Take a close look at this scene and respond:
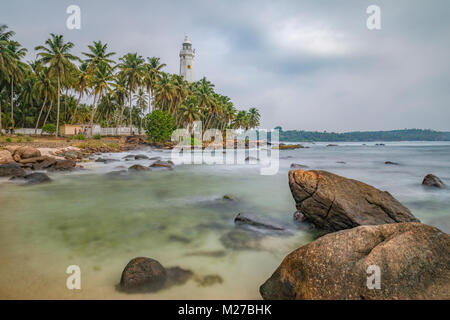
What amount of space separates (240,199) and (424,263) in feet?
22.2

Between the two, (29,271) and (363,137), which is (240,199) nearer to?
(29,271)

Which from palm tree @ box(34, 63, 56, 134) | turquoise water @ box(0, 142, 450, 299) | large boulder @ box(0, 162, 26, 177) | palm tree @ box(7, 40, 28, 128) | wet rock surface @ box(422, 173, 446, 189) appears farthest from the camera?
palm tree @ box(34, 63, 56, 134)

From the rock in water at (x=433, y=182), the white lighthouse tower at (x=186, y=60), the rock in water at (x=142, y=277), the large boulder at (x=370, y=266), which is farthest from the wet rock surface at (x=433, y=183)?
the white lighthouse tower at (x=186, y=60)

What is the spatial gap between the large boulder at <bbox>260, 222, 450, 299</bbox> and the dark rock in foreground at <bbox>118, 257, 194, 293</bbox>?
1366mm

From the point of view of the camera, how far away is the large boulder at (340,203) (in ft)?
16.9

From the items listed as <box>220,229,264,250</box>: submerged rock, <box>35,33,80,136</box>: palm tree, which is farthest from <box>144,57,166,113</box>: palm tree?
<box>220,229,264,250</box>: submerged rock

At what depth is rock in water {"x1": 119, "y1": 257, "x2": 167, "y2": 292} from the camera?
336 cm

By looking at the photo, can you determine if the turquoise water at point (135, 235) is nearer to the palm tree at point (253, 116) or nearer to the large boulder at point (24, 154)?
the large boulder at point (24, 154)

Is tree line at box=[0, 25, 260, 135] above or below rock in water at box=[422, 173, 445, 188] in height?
above

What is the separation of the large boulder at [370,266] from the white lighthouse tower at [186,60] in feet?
256

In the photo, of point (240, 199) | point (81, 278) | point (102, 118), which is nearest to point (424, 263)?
point (81, 278)

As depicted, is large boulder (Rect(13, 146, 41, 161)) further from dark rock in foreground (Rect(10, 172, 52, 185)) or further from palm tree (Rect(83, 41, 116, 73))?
palm tree (Rect(83, 41, 116, 73))

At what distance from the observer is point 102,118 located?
210 feet
